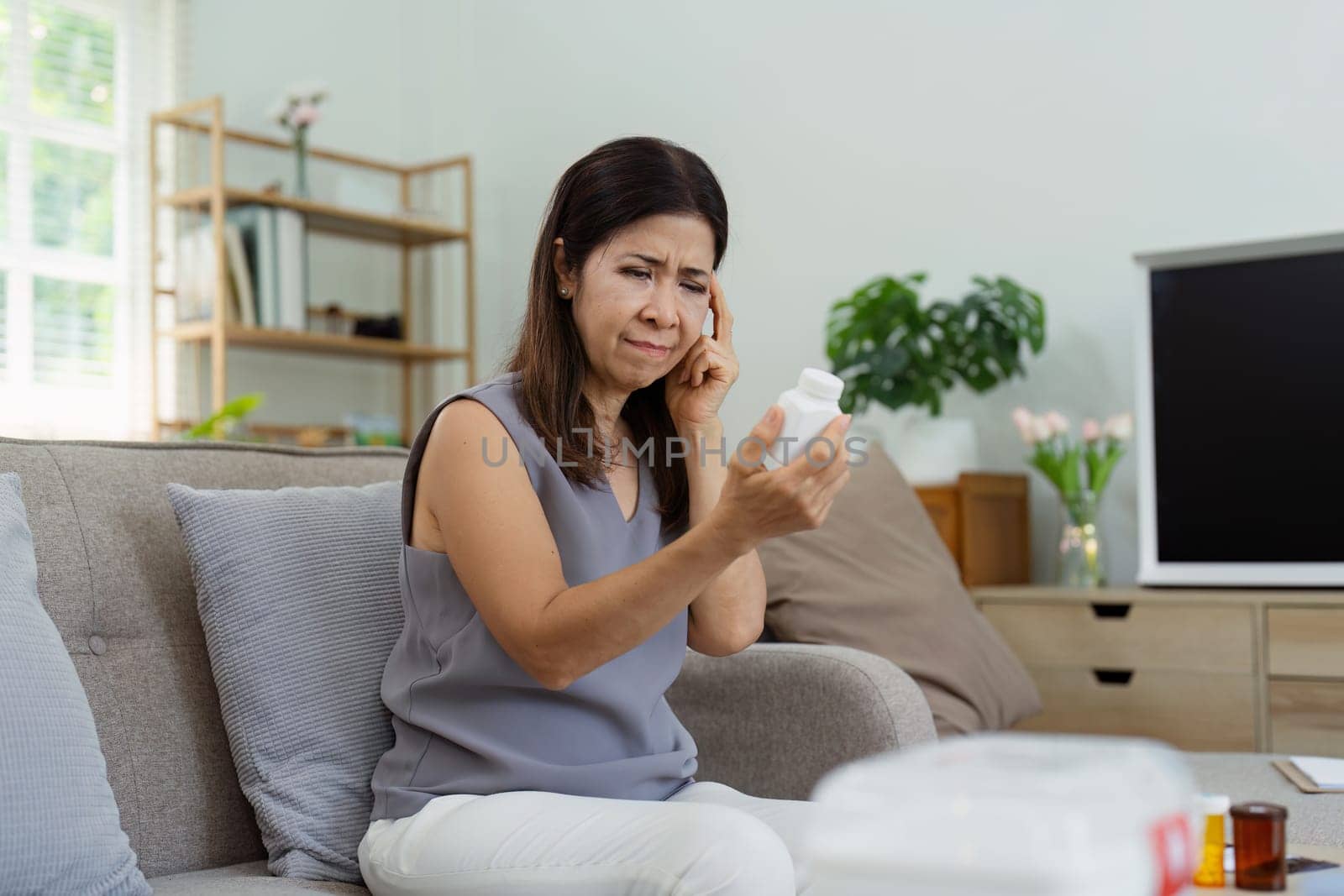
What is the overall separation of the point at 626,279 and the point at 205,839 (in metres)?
0.72

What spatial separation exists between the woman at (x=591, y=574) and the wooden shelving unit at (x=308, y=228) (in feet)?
9.16

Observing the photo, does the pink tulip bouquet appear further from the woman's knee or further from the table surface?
the woman's knee

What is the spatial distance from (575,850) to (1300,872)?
0.54 metres

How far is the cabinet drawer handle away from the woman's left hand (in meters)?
1.47

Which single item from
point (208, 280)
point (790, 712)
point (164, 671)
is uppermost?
point (208, 280)

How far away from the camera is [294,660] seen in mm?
1351

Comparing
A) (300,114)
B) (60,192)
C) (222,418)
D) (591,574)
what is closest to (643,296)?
(591,574)

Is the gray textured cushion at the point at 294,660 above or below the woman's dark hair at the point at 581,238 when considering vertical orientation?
below

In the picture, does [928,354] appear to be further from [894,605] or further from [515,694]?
[515,694]

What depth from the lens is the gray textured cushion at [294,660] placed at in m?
1.31

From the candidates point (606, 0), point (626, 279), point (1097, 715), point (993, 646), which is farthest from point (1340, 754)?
point (606, 0)

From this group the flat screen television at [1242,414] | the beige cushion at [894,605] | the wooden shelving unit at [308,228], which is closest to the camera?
the beige cushion at [894,605]

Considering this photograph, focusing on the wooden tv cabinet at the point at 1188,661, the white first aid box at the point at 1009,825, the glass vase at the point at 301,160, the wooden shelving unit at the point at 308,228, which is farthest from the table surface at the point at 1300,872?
the glass vase at the point at 301,160

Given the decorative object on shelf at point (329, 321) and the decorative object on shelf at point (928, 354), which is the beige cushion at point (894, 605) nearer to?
the decorative object on shelf at point (928, 354)
